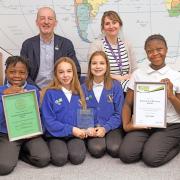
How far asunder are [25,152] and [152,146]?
947 millimetres

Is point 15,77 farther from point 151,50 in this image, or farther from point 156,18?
point 156,18

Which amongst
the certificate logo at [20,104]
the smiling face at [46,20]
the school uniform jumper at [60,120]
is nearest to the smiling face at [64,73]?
the school uniform jumper at [60,120]

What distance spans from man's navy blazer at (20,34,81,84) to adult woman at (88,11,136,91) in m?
0.22

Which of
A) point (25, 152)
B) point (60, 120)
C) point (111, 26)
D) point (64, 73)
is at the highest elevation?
point (111, 26)

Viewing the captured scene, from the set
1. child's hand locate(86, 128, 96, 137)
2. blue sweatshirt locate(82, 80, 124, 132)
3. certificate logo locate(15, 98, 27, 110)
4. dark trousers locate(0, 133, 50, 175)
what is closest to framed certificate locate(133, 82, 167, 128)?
blue sweatshirt locate(82, 80, 124, 132)

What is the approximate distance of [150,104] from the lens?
2.65 m

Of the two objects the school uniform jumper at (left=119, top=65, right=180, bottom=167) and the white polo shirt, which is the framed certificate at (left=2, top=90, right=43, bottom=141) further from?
the white polo shirt

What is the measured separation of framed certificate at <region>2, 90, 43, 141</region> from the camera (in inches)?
101

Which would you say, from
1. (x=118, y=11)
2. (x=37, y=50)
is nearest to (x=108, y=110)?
(x=37, y=50)

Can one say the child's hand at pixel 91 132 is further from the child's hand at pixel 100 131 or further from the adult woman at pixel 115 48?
the adult woman at pixel 115 48

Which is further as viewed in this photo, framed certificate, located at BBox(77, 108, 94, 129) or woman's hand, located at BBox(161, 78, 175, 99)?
framed certificate, located at BBox(77, 108, 94, 129)

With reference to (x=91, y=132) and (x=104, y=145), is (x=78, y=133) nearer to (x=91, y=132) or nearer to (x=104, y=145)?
(x=91, y=132)

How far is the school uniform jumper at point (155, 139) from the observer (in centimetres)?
254

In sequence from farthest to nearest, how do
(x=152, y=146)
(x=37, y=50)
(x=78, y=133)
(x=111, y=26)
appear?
1. (x=37, y=50)
2. (x=111, y=26)
3. (x=78, y=133)
4. (x=152, y=146)
